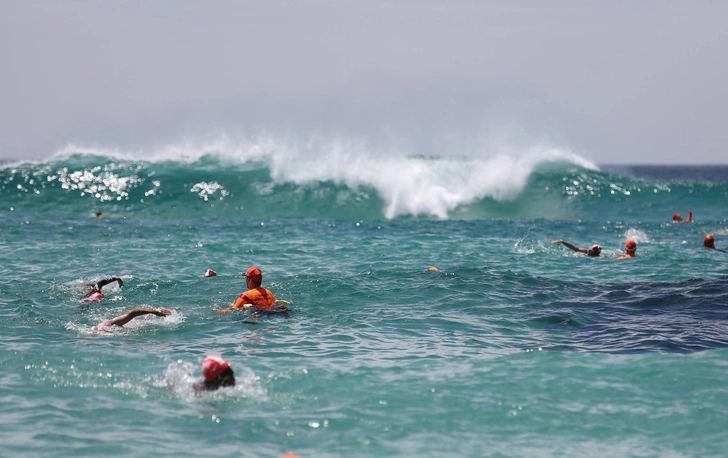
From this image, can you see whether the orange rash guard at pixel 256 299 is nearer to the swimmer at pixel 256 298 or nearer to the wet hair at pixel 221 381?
the swimmer at pixel 256 298

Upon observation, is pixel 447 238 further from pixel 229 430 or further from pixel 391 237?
pixel 229 430

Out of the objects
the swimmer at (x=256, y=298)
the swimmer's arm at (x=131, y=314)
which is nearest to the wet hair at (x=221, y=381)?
the swimmer's arm at (x=131, y=314)

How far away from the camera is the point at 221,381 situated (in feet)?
31.2

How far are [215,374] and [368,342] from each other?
3.48 meters

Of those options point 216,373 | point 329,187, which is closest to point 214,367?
point 216,373

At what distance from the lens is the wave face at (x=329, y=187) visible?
130 feet

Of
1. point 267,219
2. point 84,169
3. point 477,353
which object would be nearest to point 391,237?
point 267,219

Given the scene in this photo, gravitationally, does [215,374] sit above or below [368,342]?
above

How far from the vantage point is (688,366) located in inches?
420

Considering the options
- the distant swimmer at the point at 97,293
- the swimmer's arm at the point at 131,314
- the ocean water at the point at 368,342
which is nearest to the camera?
the ocean water at the point at 368,342

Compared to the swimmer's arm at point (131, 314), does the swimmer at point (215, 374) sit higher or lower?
lower

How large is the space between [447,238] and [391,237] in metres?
1.93

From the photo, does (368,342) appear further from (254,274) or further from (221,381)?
(221,381)

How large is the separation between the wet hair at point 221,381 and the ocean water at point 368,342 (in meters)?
0.14
